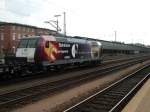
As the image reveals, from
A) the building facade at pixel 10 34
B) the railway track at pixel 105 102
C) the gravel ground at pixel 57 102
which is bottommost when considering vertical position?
the gravel ground at pixel 57 102

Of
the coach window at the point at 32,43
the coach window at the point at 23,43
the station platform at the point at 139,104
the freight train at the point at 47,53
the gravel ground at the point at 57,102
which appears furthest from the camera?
the coach window at the point at 23,43

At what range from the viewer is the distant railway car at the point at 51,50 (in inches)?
888

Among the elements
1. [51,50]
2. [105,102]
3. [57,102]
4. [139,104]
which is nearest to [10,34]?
[51,50]

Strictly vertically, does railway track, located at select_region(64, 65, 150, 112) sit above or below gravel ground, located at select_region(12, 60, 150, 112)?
above

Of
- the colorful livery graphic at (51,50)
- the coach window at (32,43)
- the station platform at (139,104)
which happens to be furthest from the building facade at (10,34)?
the station platform at (139,104)

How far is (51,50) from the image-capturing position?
78.5ft

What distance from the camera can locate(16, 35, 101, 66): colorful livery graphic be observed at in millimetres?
22594

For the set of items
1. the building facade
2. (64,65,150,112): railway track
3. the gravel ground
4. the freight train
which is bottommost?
the gravel ground

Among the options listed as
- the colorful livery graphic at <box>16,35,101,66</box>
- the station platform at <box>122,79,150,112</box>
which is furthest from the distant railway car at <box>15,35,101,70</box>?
the station platform at <box>122,79,150,112</box>

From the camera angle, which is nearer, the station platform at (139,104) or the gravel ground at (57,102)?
the station platform at (139,104)

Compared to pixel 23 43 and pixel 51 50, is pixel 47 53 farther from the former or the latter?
pixel 23 43

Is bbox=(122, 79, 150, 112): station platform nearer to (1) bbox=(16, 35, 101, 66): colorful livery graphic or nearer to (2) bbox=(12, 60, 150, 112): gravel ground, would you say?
(2) bbox=(12, 60, 150, 112): gravel ground

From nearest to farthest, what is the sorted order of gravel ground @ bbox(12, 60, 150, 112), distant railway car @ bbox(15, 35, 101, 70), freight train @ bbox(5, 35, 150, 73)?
gravel ground @ bbox(12, 60, 150, 112) → freight train @ bbox(5, 35, 150, 73) → distant railway car @ bbox(15, 35, 101, 70)

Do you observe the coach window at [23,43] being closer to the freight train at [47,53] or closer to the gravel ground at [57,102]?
the freight train at [47,53]
